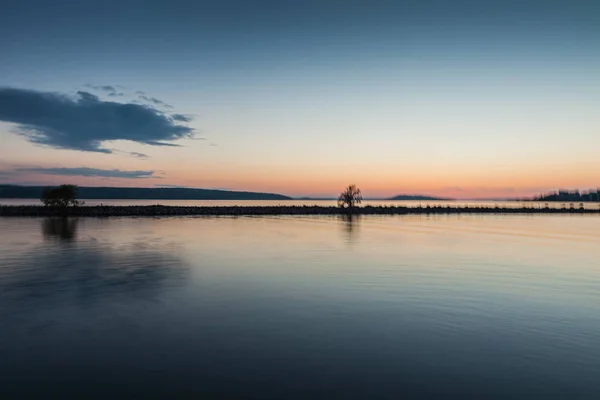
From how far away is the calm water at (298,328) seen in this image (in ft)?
25.4

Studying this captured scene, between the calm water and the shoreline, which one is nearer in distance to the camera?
the calm water

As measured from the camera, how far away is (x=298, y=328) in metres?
11.0

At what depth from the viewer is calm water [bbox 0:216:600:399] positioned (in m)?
7.74

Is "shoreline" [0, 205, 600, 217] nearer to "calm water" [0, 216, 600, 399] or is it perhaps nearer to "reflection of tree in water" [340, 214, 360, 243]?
"reflection of tree in water" [340, 214, 360, 243]

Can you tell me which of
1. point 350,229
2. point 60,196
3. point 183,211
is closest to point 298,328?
point 350,229

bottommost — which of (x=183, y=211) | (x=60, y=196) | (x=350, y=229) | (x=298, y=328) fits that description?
(x=298, y=328)

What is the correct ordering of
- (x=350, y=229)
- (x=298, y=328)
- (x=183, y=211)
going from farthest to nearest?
(x=183, y=211) < (x=350, y=229) < (x=298, y=328)

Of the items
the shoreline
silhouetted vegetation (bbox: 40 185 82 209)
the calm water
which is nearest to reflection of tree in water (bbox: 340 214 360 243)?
the calm water

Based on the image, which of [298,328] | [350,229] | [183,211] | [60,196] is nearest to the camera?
[298,328]

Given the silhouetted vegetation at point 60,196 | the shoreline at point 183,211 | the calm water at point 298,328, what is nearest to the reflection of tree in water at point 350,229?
the calm water at point 298,328

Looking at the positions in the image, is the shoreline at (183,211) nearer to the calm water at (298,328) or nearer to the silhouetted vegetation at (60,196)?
the silhouetted vegetation at (60,196)

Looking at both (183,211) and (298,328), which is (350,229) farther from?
(183,211)

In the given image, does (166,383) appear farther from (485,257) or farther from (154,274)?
(485,257)

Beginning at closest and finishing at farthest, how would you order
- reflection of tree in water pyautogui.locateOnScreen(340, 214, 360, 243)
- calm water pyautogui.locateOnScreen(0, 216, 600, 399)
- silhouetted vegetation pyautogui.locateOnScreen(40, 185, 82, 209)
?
calm water pyautogui.locateOnScreen(0, 216, 600, 399)
reflection of tree in water pyautogui.locateOnScreen(340, 214, 360, 243)
silhouetted vegetation pyautogui.locateOnScreen(40, 185, 82, 209)
